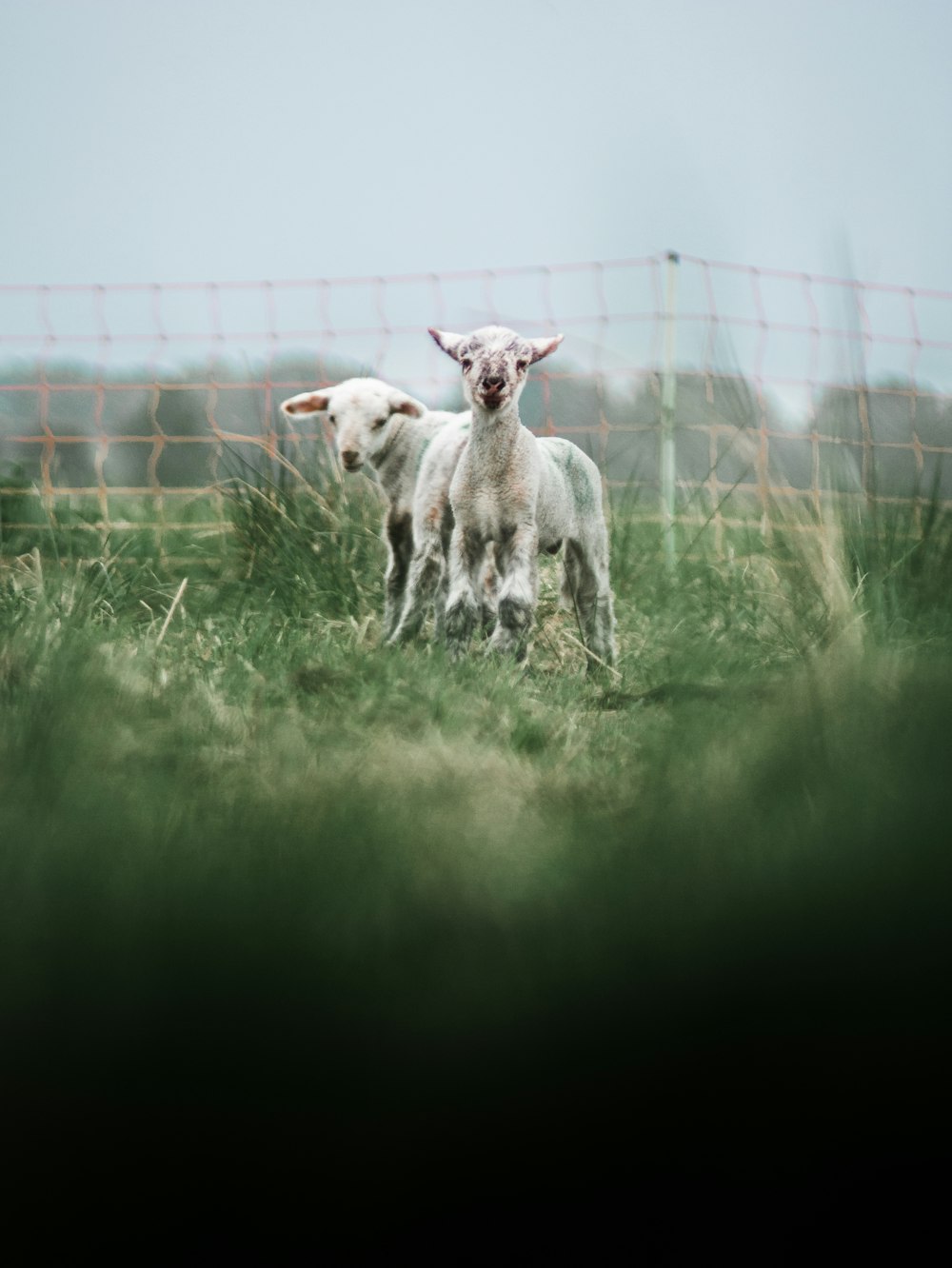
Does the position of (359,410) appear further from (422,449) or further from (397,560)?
(397,560)

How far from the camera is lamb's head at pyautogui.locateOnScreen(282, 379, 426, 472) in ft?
9.57

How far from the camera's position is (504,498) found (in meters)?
2.62

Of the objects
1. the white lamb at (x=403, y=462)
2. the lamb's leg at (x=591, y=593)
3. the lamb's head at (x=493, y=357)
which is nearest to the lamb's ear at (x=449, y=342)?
the lamb's head at (x=493, y=357)

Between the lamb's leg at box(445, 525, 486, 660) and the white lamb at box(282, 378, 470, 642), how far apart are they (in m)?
0.06

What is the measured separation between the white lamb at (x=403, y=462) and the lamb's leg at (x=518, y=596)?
16 centimetres

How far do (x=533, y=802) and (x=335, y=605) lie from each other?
2.57m

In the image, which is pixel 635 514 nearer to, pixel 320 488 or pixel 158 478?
pixel 320 488

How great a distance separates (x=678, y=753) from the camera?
48cm

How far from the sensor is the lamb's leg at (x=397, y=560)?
10.0 feet

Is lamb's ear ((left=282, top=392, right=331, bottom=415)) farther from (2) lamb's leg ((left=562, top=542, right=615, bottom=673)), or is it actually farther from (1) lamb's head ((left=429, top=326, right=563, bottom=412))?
(2) lamb's leg ((left=562, top=542, right=615, bottom=673))

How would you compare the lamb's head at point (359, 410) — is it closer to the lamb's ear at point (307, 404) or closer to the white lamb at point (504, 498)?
the lamb's ear at point (307, 404)

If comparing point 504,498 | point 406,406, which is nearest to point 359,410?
point 406,406

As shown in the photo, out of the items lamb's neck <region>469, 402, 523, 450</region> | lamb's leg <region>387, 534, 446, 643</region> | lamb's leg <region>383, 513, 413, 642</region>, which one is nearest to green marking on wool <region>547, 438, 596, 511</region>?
lamb's neck <region>469, 402, 523, 450</region>

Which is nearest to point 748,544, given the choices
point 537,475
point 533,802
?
point 533,802
